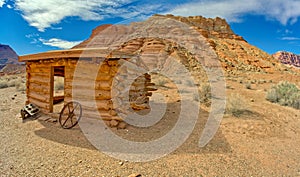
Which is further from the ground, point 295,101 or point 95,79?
point 95,79

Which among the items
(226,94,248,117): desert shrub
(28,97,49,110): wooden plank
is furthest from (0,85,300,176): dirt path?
(226,94,248,117): desert shrub

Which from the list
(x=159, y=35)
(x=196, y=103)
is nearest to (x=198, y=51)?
(x=159, y=35)

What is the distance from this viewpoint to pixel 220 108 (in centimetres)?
678

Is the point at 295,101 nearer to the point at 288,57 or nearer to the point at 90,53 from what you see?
the point at 90,53

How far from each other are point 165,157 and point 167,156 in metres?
0.06

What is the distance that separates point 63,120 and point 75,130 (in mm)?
761

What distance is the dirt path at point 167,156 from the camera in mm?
3088

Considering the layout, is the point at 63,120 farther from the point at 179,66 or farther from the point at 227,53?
the point at 227,53

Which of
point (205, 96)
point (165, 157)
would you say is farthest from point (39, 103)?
point (205, 96)

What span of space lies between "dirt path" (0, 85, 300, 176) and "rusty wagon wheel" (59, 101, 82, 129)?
0.20m

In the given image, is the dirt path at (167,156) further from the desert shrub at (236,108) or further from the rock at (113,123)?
the desert shrub at (236,108)

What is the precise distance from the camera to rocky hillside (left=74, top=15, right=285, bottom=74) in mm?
30266

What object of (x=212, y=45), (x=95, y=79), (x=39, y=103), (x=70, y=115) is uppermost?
(x=212, y=45)

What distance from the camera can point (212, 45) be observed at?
36938 mm
